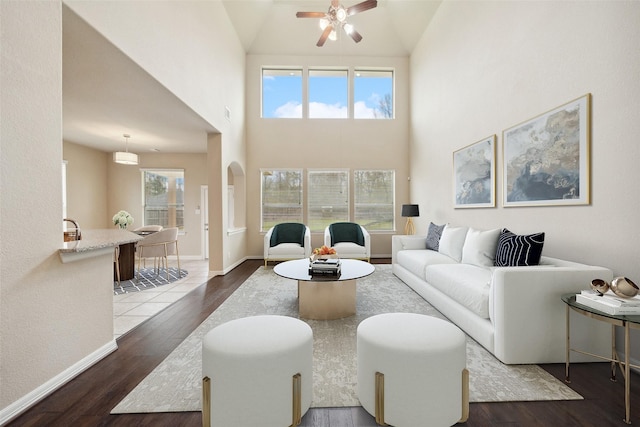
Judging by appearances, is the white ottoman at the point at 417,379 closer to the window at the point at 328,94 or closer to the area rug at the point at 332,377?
the area rug at the point at 332,377

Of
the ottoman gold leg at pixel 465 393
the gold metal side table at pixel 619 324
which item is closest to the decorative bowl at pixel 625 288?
the gold metal side table at pixel 619 324

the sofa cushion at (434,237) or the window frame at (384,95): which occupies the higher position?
the window frame at (384,95)

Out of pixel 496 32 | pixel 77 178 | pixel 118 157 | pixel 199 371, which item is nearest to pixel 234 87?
pixel 118 157

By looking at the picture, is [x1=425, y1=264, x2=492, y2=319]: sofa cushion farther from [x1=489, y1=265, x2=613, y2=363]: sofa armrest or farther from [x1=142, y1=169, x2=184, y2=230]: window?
[x1=142, y1=169, x2=184, y2=230]: window

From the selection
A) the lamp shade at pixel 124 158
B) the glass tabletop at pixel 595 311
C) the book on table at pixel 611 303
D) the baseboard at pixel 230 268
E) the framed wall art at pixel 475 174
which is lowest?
the baseboard at pixel 230 268

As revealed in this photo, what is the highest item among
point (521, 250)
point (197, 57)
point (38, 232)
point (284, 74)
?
point (284, 74)

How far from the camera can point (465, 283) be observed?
104 inches

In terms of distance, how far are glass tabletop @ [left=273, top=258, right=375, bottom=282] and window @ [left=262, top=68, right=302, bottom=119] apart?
4.54m

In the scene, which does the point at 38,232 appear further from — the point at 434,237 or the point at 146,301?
the point at 434,237

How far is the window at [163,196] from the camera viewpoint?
7.04 m

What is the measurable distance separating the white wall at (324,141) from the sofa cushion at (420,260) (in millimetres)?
2501

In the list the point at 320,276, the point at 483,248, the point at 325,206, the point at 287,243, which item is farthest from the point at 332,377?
the point at 325,206

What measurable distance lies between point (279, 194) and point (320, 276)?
4178 mm

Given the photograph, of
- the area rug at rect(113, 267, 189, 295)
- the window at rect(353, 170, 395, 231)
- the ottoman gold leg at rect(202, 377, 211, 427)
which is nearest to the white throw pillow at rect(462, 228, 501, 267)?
the ottoman gold leg at rect(202, 377, 211, 427)
